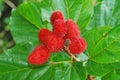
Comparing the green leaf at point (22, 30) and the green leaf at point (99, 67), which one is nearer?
the green leaf at point (99, 67)

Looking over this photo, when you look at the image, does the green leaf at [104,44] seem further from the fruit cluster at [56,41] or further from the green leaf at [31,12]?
the green leaf at [31,12]

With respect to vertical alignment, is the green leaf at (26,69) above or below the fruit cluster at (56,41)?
below

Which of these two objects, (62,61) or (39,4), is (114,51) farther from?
(39,4)

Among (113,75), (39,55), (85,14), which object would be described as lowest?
(113,75)

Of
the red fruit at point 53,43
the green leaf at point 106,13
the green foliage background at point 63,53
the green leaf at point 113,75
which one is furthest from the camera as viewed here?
the green leaf at point 106,13

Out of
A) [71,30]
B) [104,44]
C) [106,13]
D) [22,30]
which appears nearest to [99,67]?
[104,44]

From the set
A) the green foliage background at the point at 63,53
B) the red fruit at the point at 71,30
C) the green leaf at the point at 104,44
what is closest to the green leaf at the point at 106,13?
the green foliage background at the point at 63,53

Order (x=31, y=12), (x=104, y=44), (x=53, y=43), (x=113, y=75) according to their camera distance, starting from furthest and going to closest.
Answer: (x=31, y=12)
(x=113, y=75)
(x=104, y=44)
(x=53, y=43)

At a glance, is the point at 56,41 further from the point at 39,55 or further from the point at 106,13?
the point at 106,13

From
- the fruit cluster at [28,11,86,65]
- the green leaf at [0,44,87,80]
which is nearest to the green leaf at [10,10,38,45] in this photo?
the green leaf at [0,44,87,80]
